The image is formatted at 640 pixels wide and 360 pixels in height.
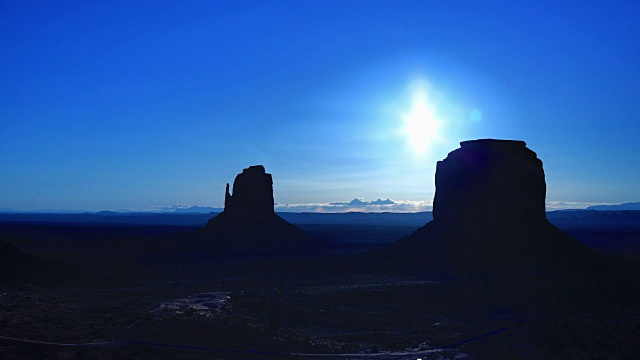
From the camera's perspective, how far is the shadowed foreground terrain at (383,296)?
54.1 feet

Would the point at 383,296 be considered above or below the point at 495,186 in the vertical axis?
below

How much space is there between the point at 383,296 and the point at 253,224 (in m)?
43.6

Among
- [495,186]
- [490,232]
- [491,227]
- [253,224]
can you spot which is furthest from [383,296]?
[253,224]

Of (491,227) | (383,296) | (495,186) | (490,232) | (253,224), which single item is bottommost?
(383,296)

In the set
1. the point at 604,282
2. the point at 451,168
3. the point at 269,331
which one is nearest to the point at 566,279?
the point at 604,282

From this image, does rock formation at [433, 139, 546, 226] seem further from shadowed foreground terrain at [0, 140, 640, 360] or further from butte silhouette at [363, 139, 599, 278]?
shadowed foreground terrain at [0, 140, 640, 360]

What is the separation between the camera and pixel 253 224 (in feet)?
225

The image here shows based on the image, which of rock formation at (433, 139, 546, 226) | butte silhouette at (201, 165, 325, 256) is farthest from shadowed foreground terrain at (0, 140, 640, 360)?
butte silhouette at (201, 165, 325, 256)

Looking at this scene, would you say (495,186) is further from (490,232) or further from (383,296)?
(383,296)

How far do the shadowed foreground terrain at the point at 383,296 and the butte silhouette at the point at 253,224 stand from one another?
19.9ft

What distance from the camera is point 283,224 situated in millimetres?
70500

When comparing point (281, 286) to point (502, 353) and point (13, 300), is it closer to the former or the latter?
point (13, 300)

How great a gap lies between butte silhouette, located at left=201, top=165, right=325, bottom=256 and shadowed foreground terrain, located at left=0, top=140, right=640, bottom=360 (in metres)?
6.08

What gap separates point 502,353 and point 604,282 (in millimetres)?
17952
